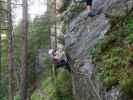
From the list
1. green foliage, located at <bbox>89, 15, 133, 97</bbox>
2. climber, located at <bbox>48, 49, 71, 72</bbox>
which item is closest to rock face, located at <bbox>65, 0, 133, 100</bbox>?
green foliage, located at <bbox>89, 15, 133, 97</bbox>

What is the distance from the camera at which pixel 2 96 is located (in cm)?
2647

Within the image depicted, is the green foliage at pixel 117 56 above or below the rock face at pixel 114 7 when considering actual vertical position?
below

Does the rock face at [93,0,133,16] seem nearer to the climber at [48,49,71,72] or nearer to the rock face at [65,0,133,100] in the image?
the rock face at [65,0,133,100]

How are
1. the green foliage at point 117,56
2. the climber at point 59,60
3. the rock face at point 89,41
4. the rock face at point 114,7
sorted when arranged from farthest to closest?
the climber at point 59,60 < the rock face at point 114,7 < the rock face at point 89,41 < the green foliage at point 117,56

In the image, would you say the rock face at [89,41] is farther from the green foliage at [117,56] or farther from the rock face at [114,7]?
the green foliage at [117,56]

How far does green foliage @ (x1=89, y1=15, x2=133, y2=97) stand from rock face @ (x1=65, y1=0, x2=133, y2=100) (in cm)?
22

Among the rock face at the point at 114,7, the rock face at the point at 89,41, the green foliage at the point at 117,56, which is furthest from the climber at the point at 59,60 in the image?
the green foliage at the point at 117,56

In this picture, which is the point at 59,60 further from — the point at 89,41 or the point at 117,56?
the point at 117,56

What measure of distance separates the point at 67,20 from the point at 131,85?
7853 mm

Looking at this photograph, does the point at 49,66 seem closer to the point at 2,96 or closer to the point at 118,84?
the point at 2,96

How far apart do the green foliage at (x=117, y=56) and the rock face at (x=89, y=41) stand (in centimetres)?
22

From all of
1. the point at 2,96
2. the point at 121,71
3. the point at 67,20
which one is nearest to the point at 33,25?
the point at 2,96

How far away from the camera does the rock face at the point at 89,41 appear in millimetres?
7102

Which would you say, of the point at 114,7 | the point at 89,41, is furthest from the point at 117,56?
the point at 114,7
